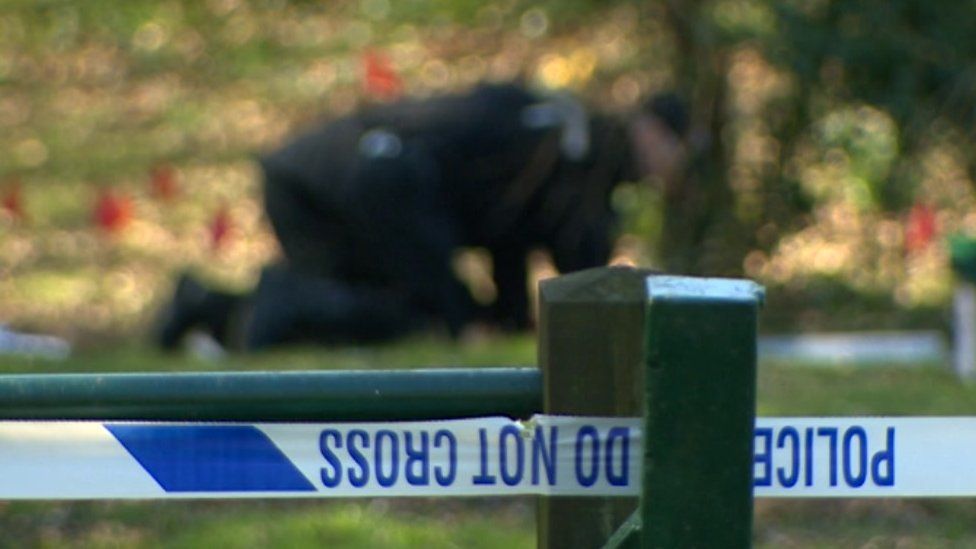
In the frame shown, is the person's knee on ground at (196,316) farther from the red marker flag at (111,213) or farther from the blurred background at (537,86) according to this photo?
the red marker flag at (111,213)

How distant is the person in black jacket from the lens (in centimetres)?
816

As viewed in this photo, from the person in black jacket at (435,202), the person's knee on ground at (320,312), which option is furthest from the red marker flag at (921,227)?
the person's knee on ground at (320,312)

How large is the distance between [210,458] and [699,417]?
660 mm

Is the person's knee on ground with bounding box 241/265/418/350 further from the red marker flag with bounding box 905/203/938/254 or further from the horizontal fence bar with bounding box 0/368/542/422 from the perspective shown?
the horizontal fence bar with bounding box 0/368/542/422

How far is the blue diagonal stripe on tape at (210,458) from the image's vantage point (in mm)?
2537

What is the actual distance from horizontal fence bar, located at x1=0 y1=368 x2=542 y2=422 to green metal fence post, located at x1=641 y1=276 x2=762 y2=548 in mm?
209

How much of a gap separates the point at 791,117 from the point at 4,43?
705cm

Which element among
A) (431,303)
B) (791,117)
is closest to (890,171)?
(791,117)

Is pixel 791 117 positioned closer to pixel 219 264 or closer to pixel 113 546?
pixel 219 264

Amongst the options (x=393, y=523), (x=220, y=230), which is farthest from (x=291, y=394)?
(x=220, y=230)

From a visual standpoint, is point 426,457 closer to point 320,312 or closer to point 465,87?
point 320,312

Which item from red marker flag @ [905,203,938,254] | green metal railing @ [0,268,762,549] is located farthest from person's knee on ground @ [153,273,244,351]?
green metal railing @ [0,268,762,549]

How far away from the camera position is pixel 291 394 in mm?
2455

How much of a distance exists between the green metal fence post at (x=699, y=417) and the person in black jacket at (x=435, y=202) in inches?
226
